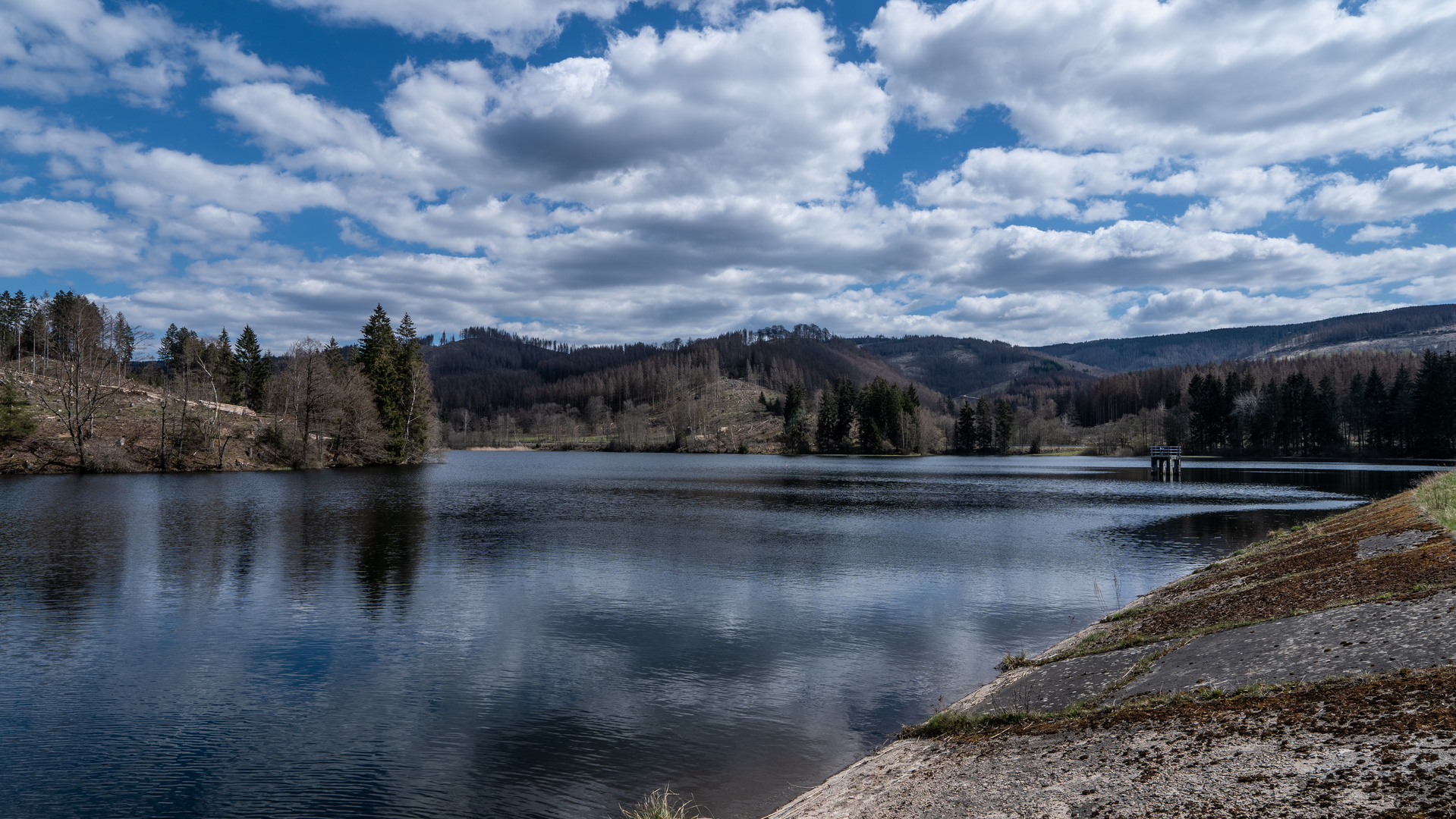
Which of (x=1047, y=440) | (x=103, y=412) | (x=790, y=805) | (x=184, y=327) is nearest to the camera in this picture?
(x=790, y=805)

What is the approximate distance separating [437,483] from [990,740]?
6627 centimetres

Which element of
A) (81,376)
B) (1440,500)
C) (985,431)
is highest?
(81,376)

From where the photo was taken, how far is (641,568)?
2783cm

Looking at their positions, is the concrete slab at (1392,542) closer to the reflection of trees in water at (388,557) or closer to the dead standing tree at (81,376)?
the reflection of trees in water at (388,557)

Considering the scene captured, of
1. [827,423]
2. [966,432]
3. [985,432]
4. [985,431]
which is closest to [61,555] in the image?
[827,423]

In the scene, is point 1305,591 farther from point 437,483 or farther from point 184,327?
point 184,327

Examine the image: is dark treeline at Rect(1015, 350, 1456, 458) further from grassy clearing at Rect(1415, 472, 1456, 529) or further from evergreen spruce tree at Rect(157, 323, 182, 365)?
evergreen spruce tree at Rect(157, 323, 182, 365)

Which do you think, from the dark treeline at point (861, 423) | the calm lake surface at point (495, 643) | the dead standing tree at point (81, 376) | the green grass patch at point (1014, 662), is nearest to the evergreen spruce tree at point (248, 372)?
the dead standing tree at point (81, 376)

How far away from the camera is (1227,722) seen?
8039 millimetres

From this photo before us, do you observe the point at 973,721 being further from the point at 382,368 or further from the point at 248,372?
the point at 248,372

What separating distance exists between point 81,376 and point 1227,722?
102695mm

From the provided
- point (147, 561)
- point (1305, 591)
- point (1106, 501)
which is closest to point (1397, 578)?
point (1305, 591)

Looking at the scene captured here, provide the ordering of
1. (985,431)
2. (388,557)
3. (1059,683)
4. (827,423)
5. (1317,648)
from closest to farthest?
(1317,648)
(1059,683)
(388,557)
(827,423)
(985,431)

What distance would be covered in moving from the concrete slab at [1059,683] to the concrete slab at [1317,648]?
706 mm
